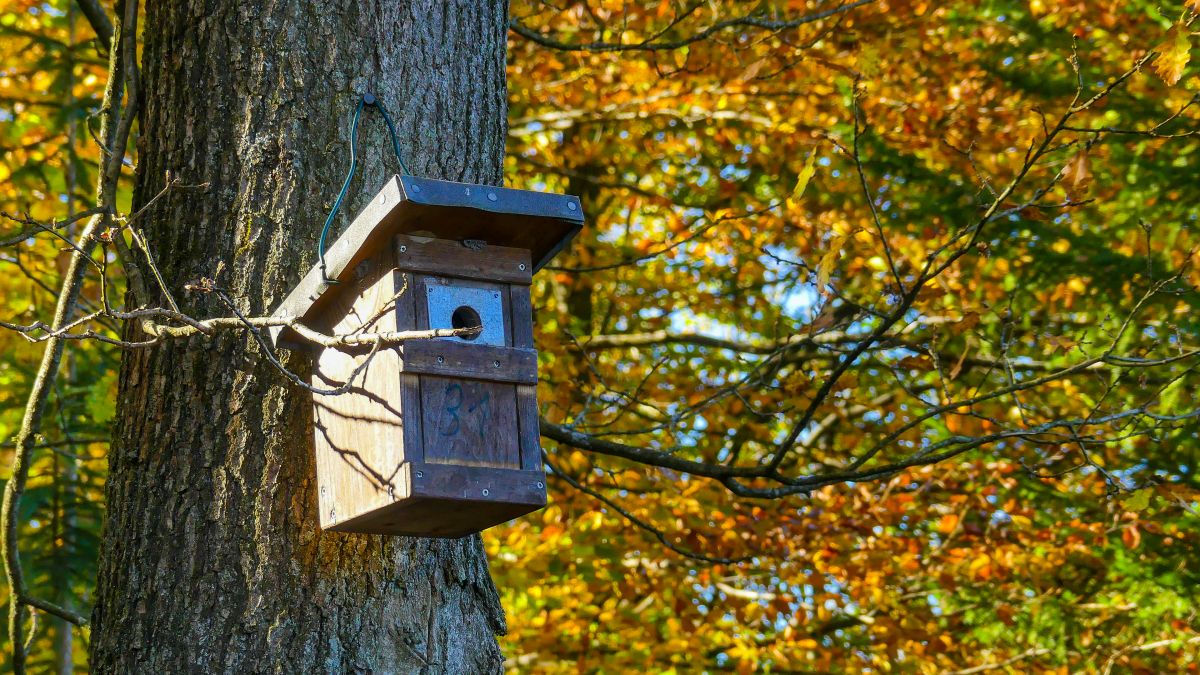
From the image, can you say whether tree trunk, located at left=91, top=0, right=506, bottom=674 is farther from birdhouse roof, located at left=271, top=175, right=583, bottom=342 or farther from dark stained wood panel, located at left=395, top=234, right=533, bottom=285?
dark stained wood panel, located at left=395, top=234, right=533, bottom=285

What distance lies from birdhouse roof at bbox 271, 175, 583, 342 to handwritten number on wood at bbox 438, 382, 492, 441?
0.27 m

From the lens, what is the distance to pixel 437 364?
1.98 m

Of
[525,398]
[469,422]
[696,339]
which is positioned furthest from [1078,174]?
[696,339]

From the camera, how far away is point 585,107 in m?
8.13

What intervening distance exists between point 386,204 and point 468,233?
0.20 m

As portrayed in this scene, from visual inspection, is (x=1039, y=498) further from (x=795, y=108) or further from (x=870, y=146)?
(x=795, y=108)

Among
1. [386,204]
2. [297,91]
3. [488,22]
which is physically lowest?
[386,204]

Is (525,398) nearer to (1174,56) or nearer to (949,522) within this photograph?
(1174,56)

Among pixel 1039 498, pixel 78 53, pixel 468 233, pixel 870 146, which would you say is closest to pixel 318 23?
pixel 468 233

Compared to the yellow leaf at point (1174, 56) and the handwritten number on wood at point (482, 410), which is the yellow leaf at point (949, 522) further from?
the handwritten number on wood at point (482, 410)

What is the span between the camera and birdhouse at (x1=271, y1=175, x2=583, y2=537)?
6.38 feet

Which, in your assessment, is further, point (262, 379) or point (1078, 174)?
point (1078, 174)

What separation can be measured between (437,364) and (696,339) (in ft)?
16.1

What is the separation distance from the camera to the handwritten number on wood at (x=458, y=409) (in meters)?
1.98
